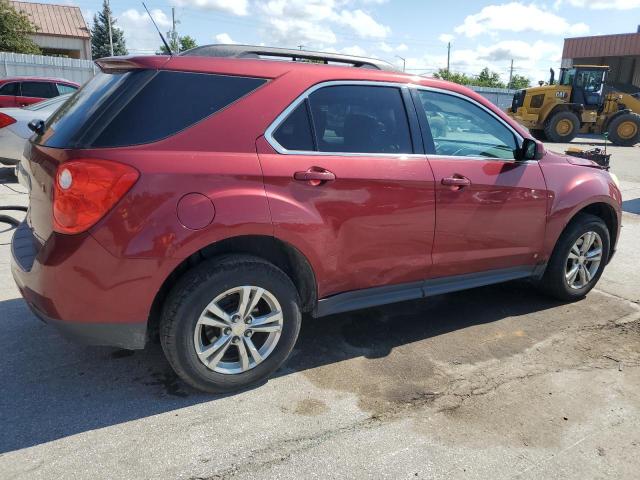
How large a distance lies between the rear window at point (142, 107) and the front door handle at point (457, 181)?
1.42 m

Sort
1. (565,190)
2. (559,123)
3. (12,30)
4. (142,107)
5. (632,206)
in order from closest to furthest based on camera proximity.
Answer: (142,107)
(565,190)
(632,206)
(559,123)
(12,30)

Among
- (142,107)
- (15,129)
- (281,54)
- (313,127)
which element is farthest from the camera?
(15,129)

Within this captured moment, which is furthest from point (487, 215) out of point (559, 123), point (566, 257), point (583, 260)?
point (559, 123)

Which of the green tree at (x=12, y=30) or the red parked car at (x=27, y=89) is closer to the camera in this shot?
the red parked car at (x=27, y=89)

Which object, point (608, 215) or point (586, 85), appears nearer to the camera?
point (608, 215)

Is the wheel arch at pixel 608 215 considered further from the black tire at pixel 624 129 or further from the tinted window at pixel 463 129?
the black tire at pixel 624 129

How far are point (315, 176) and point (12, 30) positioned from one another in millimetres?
36826

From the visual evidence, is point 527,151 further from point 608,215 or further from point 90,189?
point 90,189

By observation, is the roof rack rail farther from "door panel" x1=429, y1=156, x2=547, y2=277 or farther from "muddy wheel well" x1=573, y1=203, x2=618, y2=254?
"muddy wheel well" x1=573, y1=203, x2=618, y2=254

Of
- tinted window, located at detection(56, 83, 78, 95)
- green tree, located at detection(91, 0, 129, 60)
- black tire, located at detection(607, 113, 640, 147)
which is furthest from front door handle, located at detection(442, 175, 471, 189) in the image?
green tree, located at detection(91, 0, 129, 60)

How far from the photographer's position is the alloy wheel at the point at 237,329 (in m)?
2.90

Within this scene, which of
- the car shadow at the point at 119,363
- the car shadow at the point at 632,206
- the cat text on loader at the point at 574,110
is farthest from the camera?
the cat text on loader at the point at 574,110

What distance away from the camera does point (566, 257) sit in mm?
4418

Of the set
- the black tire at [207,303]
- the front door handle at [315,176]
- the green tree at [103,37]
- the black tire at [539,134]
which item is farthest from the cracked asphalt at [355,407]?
the green tree at [103,37]
